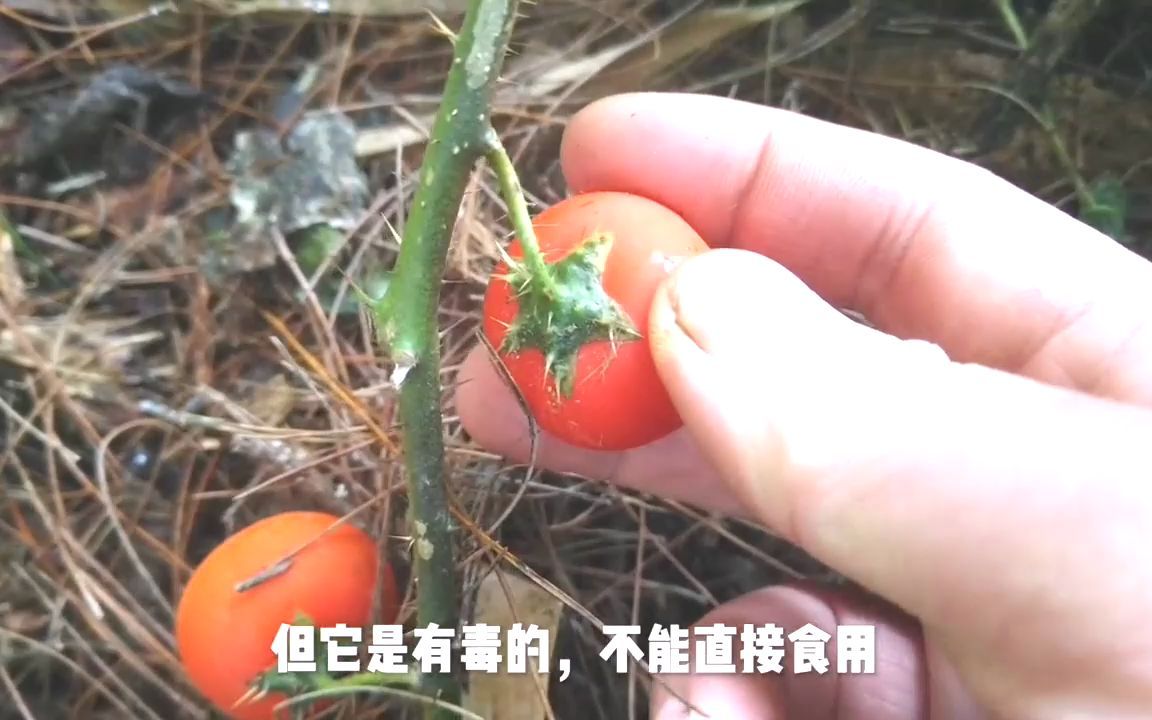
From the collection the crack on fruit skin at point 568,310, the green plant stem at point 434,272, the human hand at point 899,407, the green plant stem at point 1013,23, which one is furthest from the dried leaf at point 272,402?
the green plant stem at point 1013,23

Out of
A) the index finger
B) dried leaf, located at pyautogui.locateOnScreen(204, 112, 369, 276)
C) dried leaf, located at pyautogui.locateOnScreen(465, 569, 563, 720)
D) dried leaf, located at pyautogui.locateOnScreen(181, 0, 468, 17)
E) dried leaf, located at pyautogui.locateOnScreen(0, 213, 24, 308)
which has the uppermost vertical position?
dried leaf, located at pyautogui.locateOnScreen(181, 0, 468, 17)

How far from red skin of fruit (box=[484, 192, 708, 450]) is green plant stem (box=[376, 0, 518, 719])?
7 cm

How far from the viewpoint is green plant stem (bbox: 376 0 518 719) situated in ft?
2.62

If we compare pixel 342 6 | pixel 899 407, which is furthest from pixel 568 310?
pixel 342 6

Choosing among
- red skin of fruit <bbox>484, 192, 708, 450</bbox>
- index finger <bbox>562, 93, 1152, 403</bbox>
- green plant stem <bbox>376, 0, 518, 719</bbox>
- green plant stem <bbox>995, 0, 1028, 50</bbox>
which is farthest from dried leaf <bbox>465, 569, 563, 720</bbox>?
green plant stem <bbox>995, 0, 1028, 50</bbox>

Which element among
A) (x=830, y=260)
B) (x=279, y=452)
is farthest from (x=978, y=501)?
(x=279, y=452)

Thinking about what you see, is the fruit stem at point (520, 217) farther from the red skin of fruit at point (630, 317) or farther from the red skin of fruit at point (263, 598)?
the red skin of fruit at point (263, 598)

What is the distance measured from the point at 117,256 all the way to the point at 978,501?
1.12 m

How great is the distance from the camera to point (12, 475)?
53.4 inches

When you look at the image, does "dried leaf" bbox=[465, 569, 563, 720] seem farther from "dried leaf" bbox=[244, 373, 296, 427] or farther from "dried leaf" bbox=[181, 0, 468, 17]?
"dried leaf" bbox=[181, 0, 468, 17]

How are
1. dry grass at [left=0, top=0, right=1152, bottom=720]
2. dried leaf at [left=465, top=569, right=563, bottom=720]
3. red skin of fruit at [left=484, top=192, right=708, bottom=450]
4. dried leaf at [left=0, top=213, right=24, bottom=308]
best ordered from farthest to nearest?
1. dried leaf at [left=0, top=213, right=24, bottom=308]
2. dry grass at [left=0, top=0, right=1152, bottom=720]
3. dried leaf at [left=465, top=569, right=563, bottom=720]
4. red skin of fruit at [left=484, top=192, right=708, bottom=450]

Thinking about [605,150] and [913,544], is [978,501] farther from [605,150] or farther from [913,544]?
[605,150]

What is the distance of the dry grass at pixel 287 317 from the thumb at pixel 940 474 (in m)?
0.39

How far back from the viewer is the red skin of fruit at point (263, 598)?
3.51ft
